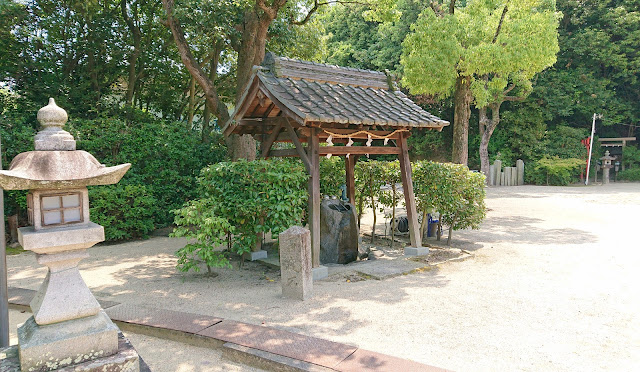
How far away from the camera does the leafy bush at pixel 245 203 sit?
6.54 m

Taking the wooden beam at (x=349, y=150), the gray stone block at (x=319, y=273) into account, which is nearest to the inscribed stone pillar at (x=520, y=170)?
the wooden beam at (x=349, y=150)

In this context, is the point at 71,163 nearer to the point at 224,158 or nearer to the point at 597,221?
the point at 224,158

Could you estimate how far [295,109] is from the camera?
6348 mm

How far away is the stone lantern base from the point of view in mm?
A: 3121

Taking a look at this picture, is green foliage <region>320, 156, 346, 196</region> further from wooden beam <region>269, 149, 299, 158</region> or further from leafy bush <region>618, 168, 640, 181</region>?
leafy bush <region>618, 168, 640, 181</region>

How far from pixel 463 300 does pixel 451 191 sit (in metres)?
3.39

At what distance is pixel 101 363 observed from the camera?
322 centimetres

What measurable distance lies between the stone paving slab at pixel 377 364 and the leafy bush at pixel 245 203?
324 cm

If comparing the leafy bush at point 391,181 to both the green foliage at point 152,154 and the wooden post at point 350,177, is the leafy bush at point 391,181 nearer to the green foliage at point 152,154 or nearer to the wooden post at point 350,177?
the wooden post at point 350,177

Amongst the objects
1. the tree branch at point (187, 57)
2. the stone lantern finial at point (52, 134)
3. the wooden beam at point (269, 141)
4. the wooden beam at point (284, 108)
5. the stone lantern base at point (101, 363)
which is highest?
the tree branch at point (187, 57)

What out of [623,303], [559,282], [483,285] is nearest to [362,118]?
[483,285]

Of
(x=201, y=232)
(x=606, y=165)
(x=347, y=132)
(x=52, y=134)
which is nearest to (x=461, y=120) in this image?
(x=347, y=132)

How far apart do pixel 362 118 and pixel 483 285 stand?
3359 millimetres

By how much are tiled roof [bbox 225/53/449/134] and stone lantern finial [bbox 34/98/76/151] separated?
3501 millimetres
